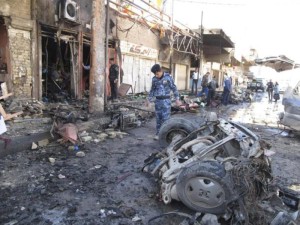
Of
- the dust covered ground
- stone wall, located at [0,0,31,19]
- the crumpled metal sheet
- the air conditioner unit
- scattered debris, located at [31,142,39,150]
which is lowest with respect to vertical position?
the dust covered ground

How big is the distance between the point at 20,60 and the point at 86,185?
7.00m

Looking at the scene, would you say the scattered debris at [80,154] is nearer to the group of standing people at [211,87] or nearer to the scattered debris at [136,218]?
the scattered debris at [136,218]

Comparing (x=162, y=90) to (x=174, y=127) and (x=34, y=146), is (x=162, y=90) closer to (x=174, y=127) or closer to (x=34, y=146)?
(x=174, y=127)

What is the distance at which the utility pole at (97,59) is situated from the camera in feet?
31.0

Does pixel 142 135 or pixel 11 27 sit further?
pixel 11 27

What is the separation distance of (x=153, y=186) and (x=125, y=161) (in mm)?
1447

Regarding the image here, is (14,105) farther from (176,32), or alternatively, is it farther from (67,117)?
(176,32)

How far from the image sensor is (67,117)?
7.40m

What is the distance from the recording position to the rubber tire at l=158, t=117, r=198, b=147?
615 cm

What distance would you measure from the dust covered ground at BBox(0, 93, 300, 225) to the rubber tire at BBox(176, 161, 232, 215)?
282 millimetres

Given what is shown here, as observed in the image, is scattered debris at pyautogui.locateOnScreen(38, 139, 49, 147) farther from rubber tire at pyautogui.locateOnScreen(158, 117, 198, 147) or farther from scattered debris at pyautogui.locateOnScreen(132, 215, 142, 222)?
scattered debris at pyautogui.locateOnScreen(132, 215, 142, 222)

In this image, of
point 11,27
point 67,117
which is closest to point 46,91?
point 11,27

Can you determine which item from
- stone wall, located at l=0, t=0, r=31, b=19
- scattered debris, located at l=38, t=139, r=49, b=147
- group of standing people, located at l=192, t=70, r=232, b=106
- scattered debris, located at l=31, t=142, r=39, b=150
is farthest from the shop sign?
scattered debris, located at l=31, t=142, r=39, b=150

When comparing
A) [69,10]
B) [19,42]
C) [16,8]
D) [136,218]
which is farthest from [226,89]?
[136,218]
